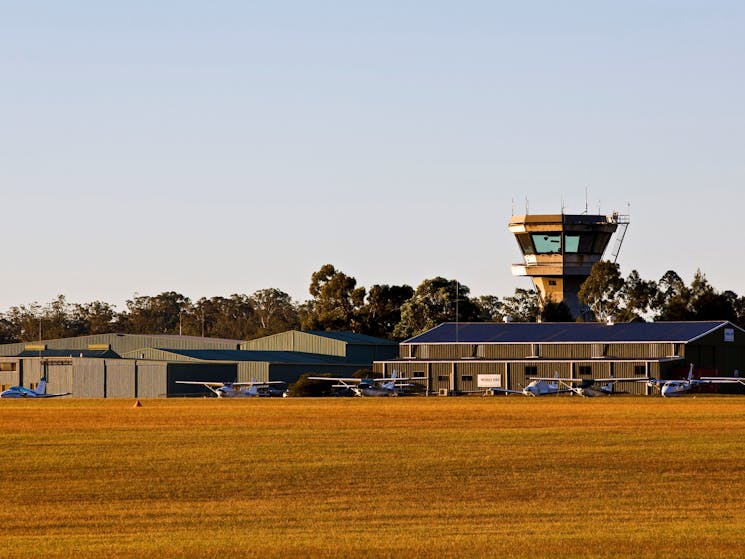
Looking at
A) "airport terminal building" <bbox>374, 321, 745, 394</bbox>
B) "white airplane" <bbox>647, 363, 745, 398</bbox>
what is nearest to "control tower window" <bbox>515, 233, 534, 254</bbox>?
"airport terminal building" <bbox>374, 321, 745, 394</bbox>

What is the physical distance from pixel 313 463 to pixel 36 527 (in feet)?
44.2

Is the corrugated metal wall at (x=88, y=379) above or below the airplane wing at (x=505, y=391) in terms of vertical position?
above

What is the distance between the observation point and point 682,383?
344 feet

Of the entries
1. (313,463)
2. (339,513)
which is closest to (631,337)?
(313,463)

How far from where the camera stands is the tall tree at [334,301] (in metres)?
174

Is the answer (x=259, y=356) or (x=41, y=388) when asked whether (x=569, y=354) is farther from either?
(x=41, y=388)

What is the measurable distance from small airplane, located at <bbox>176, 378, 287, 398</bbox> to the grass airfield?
49.8m

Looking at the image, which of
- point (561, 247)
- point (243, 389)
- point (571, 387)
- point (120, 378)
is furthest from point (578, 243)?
point (120, 378)

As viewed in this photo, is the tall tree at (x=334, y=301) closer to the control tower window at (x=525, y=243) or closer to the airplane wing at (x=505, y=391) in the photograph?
the control tower window at (x=525, y=243)

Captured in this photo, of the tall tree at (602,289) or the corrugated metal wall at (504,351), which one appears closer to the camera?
the corrugated metal wall at (504,351)

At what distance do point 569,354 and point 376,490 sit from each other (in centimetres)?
8810

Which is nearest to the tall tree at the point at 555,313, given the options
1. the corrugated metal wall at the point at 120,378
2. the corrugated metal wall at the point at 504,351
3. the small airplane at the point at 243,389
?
the corrugated metal wall at the point at 504,351

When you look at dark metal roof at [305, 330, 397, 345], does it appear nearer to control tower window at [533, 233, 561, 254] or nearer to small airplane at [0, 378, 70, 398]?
control tower window at [533, 233, 561, 254]

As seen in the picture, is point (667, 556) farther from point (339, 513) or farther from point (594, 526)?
point (339, 513)
